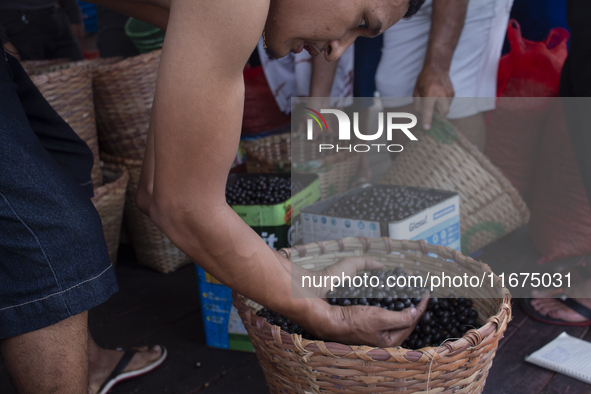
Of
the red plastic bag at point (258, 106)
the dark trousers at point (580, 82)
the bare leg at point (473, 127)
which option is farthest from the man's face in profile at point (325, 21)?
the red plastic bag at point (258, 106)

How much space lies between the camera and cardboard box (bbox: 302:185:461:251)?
1509mm

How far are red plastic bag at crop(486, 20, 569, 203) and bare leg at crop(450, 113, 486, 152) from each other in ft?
0.32

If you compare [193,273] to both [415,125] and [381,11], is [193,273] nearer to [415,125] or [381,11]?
[415,125]

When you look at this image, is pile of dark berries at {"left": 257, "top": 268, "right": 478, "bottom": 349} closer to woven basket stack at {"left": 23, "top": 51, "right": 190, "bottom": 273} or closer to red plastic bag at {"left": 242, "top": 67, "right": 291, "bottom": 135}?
woven basket stack at {"left": 23, "top": 51, "right": 190, "bottom": 273}

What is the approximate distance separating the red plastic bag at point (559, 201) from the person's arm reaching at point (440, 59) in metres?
0.47

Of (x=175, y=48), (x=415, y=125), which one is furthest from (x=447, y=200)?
(x=175, y=48)

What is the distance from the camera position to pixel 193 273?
7.07 ft

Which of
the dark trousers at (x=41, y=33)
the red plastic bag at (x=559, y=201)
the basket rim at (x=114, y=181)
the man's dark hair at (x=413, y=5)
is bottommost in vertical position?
the red plastic bag at (x=559, y=201)

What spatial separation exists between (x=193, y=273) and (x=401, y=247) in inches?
42.9

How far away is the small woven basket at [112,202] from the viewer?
1864 mm

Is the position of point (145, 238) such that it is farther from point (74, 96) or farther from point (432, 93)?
point (432, 93)

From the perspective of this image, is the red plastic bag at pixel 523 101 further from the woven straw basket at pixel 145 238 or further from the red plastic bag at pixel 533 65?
the woven straw basket at pixel 145 238

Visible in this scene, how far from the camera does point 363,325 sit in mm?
1029

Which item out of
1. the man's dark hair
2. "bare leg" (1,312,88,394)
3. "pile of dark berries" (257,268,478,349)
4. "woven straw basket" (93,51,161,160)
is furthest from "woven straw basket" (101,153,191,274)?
the man's dark hair
